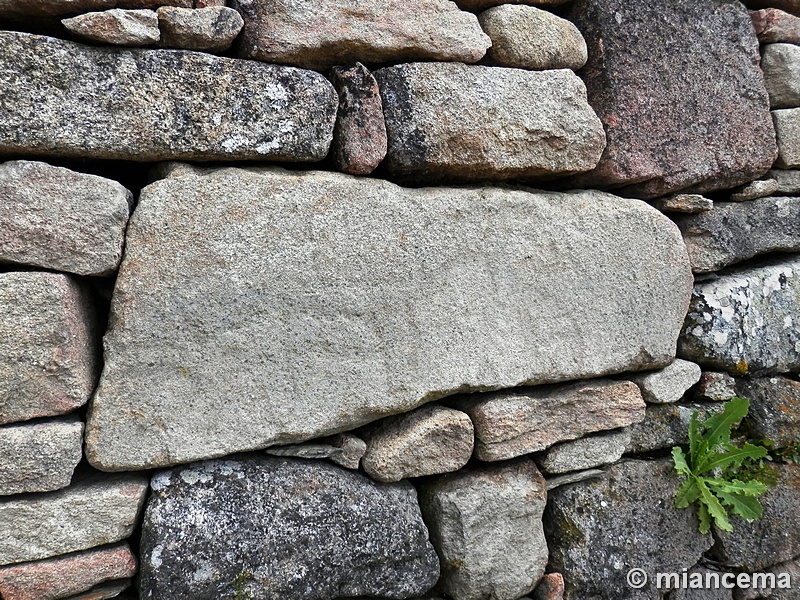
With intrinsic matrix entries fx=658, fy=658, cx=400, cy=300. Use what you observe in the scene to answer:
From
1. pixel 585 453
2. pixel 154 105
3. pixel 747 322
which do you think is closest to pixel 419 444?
pixel 585 453

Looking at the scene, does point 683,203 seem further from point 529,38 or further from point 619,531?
point 619,531

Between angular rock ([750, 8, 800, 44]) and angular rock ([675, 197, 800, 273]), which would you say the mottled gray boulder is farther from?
angular rock ([750, 8, 800, 44])

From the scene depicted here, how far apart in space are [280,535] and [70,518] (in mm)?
559

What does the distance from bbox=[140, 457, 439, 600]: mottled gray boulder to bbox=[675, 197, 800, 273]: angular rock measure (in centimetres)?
157

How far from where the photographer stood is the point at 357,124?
2.03m

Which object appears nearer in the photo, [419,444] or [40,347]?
[40,347]

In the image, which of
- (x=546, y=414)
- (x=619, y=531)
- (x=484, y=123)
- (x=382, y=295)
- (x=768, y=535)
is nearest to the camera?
(x=382, y=295)

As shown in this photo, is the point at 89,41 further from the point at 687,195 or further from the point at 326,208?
the point at 687,195

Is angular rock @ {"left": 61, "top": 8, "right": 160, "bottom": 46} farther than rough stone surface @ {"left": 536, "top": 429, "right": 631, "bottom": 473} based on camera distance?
No

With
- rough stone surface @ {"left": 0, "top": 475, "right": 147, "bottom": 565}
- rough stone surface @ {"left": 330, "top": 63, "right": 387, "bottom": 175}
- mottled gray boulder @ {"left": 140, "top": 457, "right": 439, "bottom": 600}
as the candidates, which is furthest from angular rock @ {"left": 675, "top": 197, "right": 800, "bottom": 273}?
rough stone surface @ {"left": 0, "top": 475, "right": 147, "bottom": 565}

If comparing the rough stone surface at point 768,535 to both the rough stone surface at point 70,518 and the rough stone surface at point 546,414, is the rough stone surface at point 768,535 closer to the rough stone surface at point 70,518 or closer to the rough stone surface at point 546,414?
the rough stone surface at point 546,414

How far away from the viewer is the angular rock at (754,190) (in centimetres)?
276

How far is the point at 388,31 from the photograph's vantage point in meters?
2.06

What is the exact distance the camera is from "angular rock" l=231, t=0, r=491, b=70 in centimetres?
191
